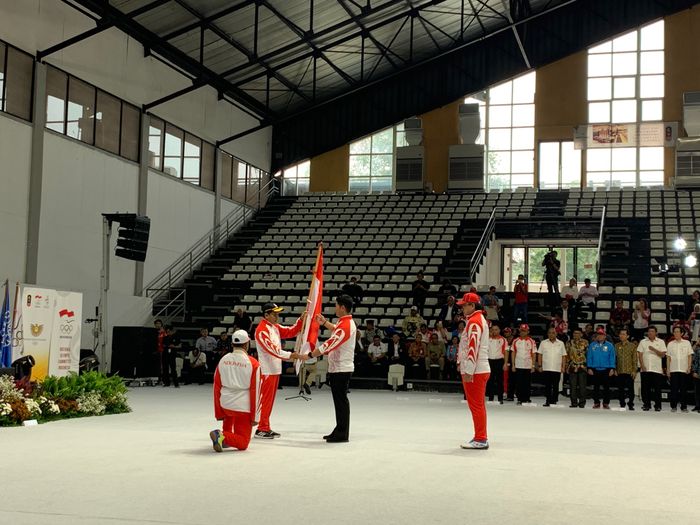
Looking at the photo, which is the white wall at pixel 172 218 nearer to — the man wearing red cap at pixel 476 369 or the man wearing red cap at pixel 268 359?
the man wearing red cap at pixel 268 359

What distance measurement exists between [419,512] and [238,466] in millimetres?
2656

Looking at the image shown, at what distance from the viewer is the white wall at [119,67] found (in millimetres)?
22078

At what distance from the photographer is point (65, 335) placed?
50.2 ft

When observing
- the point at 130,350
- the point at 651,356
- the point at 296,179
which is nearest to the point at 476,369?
the point at 651,356

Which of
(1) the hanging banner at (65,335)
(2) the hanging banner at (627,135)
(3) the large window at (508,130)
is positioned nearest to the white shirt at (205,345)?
(1) the hanging banner at (65,335)

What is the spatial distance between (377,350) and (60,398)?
11550 mm

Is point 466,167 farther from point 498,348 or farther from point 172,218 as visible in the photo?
point 498,348

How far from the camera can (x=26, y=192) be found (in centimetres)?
2194

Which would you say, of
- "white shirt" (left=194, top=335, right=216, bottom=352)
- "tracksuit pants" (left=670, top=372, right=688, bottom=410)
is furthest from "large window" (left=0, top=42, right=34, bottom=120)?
"tracksuit pants" (left=670, top=372, right=688, bottom=410)

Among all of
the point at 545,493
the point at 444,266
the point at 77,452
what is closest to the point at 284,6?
the point at 444,266

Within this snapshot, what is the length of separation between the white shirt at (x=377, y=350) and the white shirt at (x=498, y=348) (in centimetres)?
520

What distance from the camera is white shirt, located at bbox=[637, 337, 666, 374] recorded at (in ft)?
56.9

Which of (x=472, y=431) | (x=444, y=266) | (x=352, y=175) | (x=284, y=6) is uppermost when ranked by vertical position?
(x=284, y=6)

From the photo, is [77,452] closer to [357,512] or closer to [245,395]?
[245,395]
